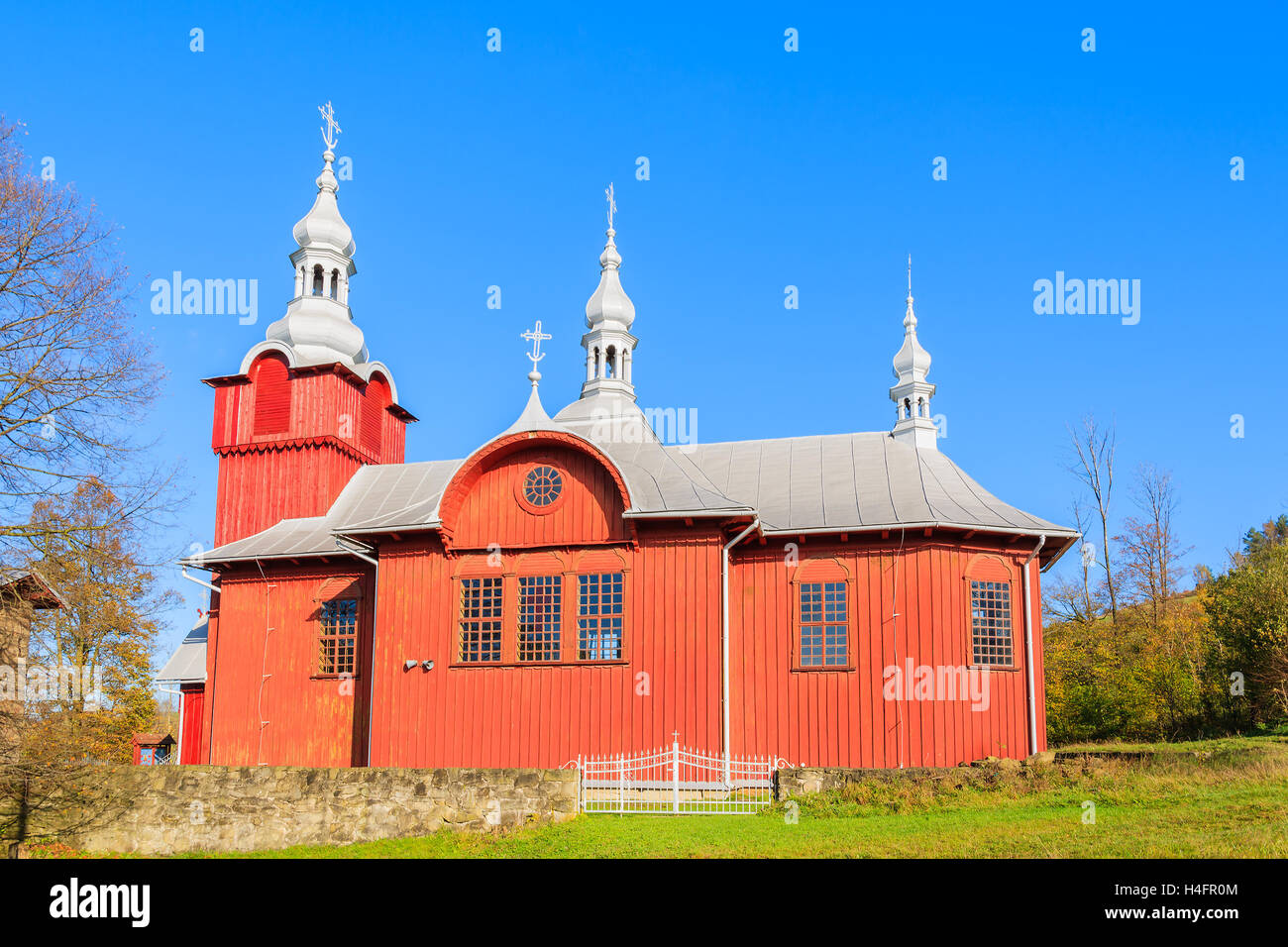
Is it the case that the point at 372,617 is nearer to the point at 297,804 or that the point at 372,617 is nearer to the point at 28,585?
the point at 297,804

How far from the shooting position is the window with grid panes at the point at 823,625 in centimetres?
2064

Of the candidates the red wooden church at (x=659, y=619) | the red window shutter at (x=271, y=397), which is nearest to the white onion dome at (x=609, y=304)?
the red wooden church at (x=659, y=619)

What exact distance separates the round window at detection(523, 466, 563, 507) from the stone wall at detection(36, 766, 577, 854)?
6.47 m

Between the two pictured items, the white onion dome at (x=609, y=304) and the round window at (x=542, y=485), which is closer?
the round window at (x=542, y=485)

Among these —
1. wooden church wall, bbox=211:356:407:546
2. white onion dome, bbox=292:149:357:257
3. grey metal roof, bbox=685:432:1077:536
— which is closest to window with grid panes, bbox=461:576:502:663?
grey metal roof, bbox=685:432:1077:536

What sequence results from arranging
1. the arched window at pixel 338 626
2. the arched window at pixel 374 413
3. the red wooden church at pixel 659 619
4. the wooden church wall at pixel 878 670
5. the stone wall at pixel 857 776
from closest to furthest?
the stone wall at pixel 857 776, the wooden church wall at pixel 878 670, the red wooden church at pixel 659 619, the arched window at pixel 338 626, the arched window at pixel 374 413

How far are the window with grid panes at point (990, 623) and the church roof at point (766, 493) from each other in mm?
1195

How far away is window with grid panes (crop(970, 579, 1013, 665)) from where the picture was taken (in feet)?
67.2

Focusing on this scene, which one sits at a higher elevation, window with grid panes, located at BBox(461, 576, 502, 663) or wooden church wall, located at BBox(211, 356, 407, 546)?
wooden church wall, located at BBox(211, 356, 407, 546)

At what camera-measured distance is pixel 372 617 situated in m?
23.2

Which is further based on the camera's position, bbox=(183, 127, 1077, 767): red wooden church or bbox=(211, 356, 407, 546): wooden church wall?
bbox=(211, 356, 407, 546): wooden church wall

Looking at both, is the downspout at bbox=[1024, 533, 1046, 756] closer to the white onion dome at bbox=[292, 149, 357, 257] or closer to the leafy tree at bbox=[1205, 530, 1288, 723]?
the leafy tree at bbox=[1205, 530, 1288, 723]

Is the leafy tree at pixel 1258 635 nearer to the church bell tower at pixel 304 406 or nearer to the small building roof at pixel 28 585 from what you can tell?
the church bell tower at pixel 304 406
